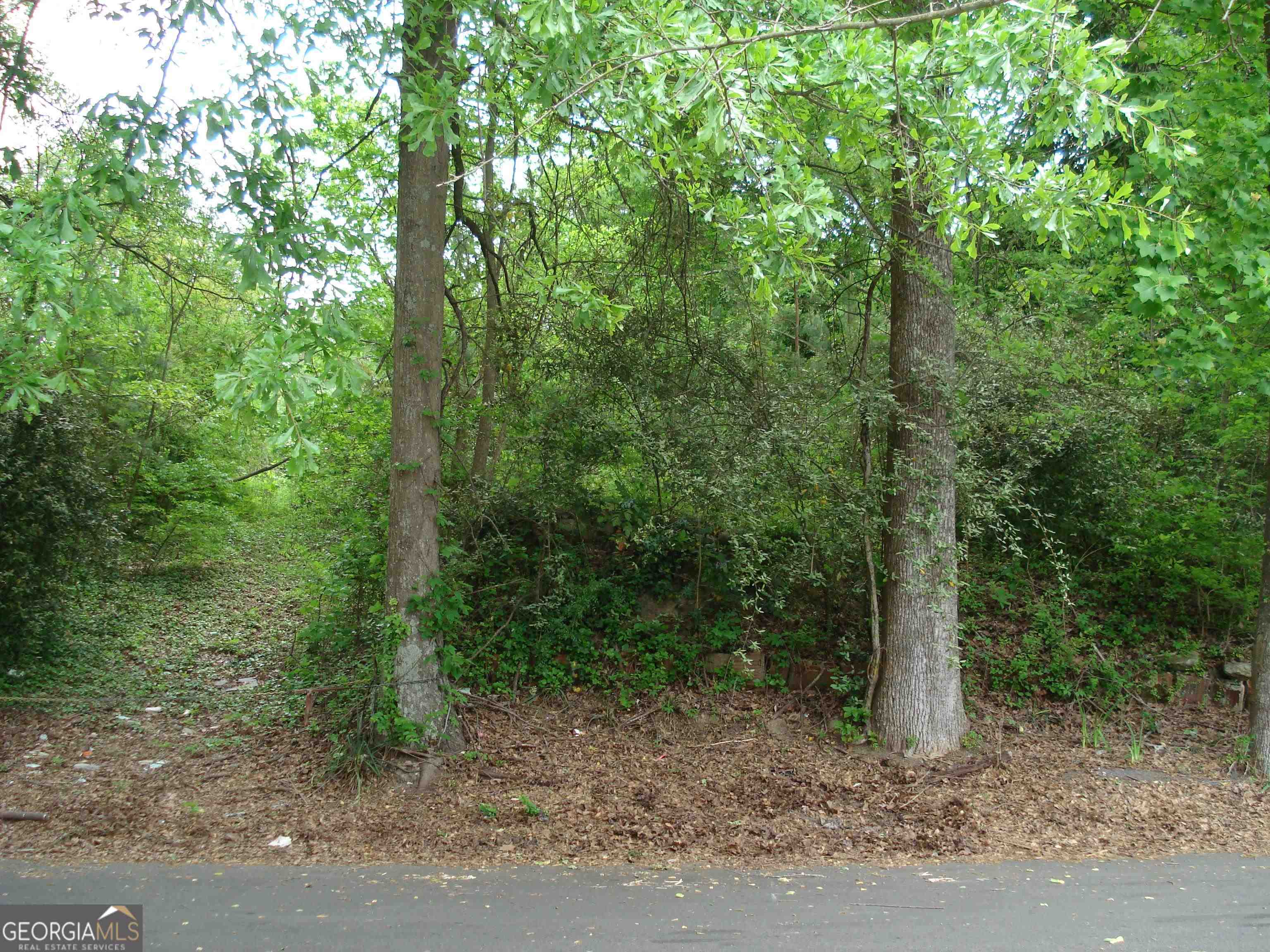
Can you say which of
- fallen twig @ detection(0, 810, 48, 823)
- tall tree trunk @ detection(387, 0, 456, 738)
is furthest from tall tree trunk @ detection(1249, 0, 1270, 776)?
fallen twig @ detection(0, 810, 48, 823)

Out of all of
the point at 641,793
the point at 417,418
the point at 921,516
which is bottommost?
the point at 641,793

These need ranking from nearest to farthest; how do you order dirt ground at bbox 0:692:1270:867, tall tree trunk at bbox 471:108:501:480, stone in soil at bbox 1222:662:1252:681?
dirt ground at bbox 0:692:1270:867 < tall tree trunk at bbox 471:108:501:480 < stone in soil at bbox 1222:662:1252:681

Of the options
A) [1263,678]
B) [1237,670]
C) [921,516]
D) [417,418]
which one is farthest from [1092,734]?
[417,418]

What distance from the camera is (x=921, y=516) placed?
24.1 ft

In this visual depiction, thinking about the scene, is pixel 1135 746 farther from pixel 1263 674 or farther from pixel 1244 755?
pixel 1263 674

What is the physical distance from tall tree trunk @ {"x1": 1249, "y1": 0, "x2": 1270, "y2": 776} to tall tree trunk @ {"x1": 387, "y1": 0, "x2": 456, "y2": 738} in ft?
21.9

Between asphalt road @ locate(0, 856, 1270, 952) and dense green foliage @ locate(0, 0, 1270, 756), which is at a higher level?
dense green foliage @ locate(0, 0, 1270, 756)

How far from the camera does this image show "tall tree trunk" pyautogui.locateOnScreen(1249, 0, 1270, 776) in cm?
696

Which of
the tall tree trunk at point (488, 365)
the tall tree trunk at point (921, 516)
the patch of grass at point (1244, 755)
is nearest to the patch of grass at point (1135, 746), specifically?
the patch of grass at point (1244, 755)

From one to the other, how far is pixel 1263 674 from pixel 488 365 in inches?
291

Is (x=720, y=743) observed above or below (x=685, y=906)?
above

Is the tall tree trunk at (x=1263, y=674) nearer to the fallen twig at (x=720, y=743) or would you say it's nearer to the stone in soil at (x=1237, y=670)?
the stone in soil at (x=1237, y=670)

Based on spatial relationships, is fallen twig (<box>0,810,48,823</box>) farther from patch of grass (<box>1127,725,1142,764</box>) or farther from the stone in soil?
the stone in soil

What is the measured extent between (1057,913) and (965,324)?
16.6 ft
